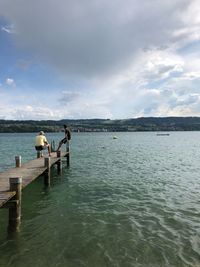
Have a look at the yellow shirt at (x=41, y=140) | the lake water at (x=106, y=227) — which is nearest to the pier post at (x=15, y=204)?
the lake water at (x=106, y=227)

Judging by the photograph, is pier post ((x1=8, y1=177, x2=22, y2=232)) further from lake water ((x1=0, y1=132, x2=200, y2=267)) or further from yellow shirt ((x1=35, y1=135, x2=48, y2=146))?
yellow shirt ((x1=35, y1=135, x2=48, y2=146))

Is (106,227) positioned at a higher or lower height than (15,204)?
lower

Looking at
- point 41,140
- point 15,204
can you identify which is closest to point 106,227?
point 15,204

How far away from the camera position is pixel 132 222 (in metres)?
12.0

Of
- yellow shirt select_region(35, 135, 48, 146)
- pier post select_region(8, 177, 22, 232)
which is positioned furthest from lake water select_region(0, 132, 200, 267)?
yellow shirt select_region(35, 135, 48, 146)

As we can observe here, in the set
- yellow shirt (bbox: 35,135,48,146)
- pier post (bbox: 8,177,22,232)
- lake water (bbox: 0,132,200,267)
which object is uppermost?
yellow shirt (bbox: 35,135,48,146)

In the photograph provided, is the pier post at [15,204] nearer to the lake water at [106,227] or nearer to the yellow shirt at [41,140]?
the lake water at [106,227]

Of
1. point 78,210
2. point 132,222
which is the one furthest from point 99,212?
point 132,222

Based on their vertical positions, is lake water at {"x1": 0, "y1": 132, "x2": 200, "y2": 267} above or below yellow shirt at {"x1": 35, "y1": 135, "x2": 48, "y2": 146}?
below

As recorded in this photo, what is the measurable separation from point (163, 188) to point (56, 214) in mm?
8223

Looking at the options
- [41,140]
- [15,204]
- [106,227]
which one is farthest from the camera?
[41,140]

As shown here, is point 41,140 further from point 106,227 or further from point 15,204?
point 106,227

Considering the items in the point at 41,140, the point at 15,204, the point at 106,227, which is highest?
the point at 41,140

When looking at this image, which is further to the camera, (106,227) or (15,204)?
(106,227)
